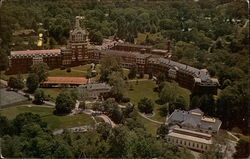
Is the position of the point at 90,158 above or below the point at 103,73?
below

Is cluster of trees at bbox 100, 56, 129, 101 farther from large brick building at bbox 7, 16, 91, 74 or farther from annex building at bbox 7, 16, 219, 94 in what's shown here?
large brick building at bbox 7, 16, 91, 74

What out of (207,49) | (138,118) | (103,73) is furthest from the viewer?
(207,49)


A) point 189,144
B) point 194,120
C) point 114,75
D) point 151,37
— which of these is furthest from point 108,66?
point 151,37

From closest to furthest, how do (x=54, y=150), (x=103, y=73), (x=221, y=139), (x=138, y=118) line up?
(x=54, y=150) < (x=221, y=139) < (x=138, y=118) < (x=103, y=73)

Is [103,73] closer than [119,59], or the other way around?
[103,73]

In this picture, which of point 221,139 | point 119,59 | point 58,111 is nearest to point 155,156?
point 221,139

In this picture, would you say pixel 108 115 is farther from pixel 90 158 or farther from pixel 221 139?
pixel 221 139

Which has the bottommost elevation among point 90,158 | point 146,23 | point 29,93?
point 90,158
